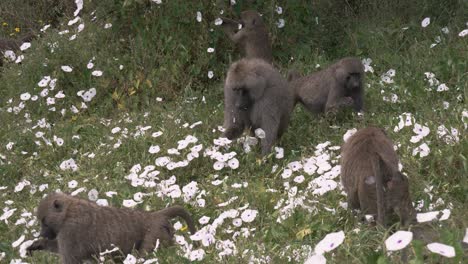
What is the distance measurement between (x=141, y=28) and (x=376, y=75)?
9.13 ft

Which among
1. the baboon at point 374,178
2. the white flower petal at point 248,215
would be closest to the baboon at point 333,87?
the baboon at point 374,178

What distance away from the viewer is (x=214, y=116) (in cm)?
848

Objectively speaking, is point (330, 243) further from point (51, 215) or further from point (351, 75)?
point (351, 75)

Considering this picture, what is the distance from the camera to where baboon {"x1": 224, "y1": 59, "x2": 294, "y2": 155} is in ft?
24.4

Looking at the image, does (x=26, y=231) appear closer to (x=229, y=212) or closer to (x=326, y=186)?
(x=229, y=212)

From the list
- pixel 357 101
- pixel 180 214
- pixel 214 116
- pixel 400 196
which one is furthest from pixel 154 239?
pixel 357 101

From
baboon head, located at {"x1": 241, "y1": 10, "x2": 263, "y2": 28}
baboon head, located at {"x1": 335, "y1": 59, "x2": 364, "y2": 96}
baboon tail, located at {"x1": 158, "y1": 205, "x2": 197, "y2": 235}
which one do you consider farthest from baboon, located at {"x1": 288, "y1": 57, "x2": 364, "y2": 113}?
baboon tail, located at {"x1": 158, "y1": 205, "x2": 197, "y2": 235}

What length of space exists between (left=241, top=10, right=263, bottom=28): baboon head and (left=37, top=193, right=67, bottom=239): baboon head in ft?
14.7

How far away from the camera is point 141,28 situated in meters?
9.78

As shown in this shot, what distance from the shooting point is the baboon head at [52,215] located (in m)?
5.57

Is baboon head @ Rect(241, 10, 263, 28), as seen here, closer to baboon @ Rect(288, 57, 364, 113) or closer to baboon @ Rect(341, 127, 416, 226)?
baboon @ Rect(288, 57, 364, 113)

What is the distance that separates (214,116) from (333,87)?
1.23m

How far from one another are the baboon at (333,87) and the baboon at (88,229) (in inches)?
113

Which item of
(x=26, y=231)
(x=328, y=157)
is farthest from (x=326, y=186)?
(x=26, y=231)
